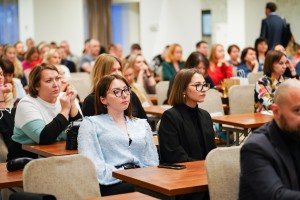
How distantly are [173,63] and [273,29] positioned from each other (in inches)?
97.4

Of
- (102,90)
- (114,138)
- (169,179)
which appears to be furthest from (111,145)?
(169,179)

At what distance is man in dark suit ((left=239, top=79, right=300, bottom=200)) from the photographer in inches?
120

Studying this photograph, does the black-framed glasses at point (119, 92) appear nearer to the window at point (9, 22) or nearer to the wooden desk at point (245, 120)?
the wooden desk at point (245, 120)

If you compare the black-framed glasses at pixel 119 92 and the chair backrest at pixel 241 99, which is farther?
the chair backrest at pixel 241 99

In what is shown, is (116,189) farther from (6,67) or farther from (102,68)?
(6,67)

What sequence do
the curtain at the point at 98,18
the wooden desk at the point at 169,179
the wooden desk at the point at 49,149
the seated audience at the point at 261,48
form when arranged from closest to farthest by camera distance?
the wooden desk at the point at 169,179, the wooden desk at the point at 49,149, the seated audience at the point at 261,48, the curtain at the point at 98,18

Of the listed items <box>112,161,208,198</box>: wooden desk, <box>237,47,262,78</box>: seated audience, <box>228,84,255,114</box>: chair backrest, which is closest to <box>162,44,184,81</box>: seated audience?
<box>237,47,262,78</box>: seated audience

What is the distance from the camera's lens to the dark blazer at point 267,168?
3.03 meters

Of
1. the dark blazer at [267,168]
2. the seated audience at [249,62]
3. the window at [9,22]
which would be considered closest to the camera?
the dark blazer at [267,168]

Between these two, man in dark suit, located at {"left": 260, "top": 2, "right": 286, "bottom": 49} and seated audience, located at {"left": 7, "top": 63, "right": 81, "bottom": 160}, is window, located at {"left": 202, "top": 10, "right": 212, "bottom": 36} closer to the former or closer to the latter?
man in dark suit, located at {"left": 260, "top": 2, "right": 286, "bottom": 49}

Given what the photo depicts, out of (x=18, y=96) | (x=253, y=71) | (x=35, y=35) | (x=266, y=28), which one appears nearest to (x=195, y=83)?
(x=18, y=96)

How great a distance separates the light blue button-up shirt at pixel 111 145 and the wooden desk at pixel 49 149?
32 cm

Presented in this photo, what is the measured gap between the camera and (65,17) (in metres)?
16.1

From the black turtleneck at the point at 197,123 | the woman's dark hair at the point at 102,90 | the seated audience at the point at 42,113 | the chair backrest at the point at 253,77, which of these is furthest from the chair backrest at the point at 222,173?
the chair backrest at the point at 253,77
